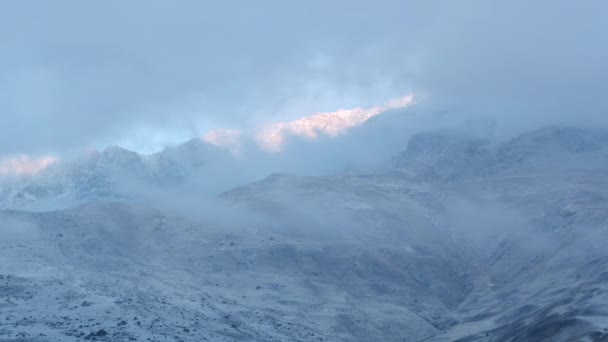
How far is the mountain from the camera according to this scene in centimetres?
8400

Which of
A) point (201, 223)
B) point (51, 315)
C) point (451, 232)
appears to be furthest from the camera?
point (451, 232)

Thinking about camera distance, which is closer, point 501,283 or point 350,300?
point 350,300

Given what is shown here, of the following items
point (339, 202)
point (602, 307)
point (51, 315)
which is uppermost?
point (339, 202)

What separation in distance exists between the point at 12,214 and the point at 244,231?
44.4 m

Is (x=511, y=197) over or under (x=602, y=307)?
over

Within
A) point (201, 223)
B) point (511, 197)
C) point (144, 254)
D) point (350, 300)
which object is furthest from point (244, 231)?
point (511, 197)

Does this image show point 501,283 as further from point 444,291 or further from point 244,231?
point 244,231

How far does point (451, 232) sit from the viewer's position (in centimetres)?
17800

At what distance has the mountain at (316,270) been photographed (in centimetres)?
8400

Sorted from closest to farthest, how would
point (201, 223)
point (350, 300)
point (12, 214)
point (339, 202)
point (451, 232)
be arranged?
point (350, 300), point (12, 214), point (201, 223), point (451, 232), point (339, 202)

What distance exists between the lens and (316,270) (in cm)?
13538

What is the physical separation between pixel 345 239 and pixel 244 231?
2007 centimetres

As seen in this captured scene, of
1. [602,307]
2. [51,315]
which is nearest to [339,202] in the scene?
[602,307]

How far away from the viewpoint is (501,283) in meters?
136
